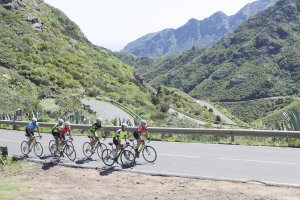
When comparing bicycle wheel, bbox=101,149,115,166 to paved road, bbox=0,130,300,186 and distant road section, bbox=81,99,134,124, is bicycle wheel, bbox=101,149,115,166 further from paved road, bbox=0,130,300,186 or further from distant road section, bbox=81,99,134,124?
distant road section, bbox=81,99,134,124

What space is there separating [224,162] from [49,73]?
41.9 m

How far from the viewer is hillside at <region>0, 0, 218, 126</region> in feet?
131

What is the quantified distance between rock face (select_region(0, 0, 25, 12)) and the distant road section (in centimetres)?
2749

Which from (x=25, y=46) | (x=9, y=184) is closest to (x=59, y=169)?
(x=9, y=184)

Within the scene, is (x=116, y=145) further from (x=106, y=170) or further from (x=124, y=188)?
(x=124, y=188)

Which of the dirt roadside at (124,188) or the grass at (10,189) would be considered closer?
the dirt roadside at (124,188)

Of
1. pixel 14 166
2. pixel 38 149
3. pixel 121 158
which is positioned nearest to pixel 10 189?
pixel 14 166

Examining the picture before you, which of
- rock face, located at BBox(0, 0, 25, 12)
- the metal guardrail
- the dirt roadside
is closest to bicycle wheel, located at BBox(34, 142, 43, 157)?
the dirt roadside

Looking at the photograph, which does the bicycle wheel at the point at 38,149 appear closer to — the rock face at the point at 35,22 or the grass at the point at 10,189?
the grass at the point at 10,189

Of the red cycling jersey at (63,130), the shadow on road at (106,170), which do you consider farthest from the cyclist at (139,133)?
the red cycling jersey at (63,130)

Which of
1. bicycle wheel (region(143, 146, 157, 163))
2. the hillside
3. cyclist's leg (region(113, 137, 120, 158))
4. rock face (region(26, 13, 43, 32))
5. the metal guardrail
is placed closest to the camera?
cyclist's leg (region(113, 137, 120, 158))

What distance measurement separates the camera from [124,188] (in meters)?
11.9

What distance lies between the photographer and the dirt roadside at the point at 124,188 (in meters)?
10.8

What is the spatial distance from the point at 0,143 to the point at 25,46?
130 feet
